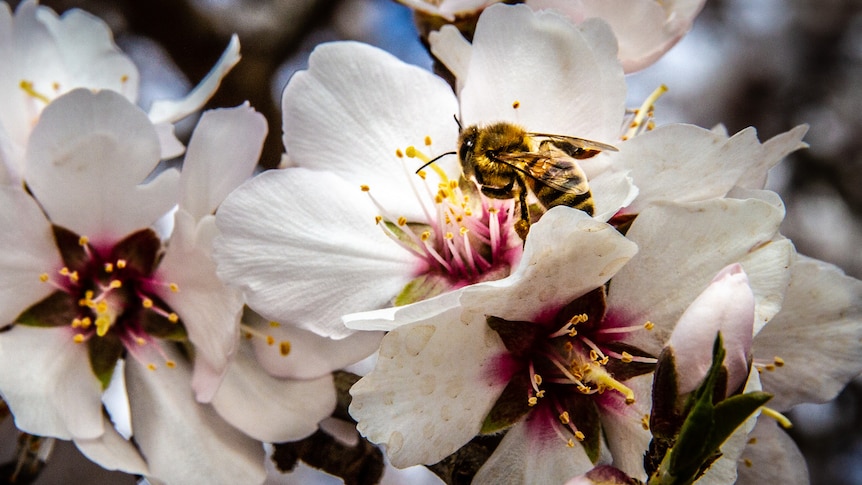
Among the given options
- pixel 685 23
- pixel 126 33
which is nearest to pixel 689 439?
pixel 685 23

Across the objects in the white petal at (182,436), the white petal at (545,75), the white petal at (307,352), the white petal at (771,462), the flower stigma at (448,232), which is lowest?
the white petal at (771,462)

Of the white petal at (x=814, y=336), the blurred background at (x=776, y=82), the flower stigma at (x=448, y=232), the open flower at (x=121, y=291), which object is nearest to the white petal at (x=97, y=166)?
the open flower at (x=121, y=291)

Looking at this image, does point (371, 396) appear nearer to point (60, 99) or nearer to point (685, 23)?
point (60, 99)

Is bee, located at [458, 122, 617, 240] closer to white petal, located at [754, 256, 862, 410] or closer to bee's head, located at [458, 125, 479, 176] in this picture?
bee's head, located at [458, 125, 479, 176]

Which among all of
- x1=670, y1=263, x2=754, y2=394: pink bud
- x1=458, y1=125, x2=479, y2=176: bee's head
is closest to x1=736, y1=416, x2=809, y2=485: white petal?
x1=670, y1=263, x2=754, y2=394: pink bud

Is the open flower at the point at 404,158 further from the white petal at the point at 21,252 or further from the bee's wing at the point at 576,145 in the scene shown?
the white petal at the point at 21,252
